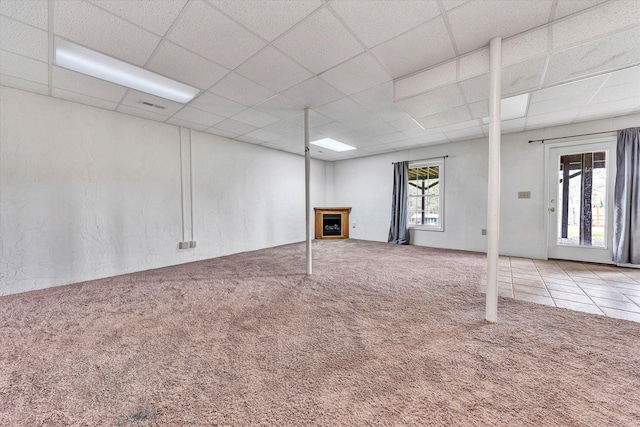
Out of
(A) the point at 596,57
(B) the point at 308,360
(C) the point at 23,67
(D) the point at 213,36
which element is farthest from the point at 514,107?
(C) the point at 23,67

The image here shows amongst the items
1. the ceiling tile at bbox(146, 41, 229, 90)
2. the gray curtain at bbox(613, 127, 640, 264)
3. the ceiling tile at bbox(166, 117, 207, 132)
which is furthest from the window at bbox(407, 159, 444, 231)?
the ceiling tile at bbox(146, 41, 229, 90)

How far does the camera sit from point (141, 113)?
363 cm

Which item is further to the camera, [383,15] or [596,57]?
[596,57]

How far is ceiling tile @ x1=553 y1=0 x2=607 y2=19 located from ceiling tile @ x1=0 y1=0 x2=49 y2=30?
3.64m

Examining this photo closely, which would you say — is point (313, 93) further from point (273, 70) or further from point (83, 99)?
point (83, 99)

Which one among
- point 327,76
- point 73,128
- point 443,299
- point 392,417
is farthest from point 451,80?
point 73,128

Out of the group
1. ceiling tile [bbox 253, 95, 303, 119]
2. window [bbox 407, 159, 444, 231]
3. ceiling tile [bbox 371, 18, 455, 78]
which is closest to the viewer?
ceiling tile [bbox 371, 18, 455, 78]

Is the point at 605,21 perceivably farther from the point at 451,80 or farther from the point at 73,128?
the point at 73,128

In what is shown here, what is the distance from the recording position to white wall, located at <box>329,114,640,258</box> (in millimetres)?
4422

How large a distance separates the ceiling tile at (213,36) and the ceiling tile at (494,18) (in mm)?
1609

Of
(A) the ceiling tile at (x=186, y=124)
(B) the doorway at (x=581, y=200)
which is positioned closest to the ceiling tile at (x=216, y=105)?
(A) the ceiling tile at (x=186, y=124)

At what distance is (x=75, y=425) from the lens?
1.09 metres

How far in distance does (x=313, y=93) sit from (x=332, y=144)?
103 inches

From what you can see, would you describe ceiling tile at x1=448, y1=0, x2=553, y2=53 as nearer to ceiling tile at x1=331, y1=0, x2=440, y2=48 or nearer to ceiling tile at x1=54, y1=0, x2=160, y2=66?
ceiling tile at x1=331, y1=0, x2=440, y2=48
